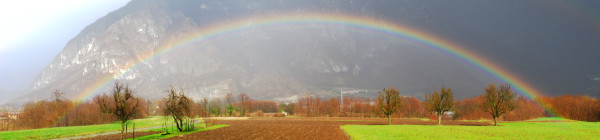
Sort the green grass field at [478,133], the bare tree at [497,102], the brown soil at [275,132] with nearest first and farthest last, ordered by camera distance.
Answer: the green grass field at [478,133] < the brown soil at [275,132] < the bare tree at [497,102]

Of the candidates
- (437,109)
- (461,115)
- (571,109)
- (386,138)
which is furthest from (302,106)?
(386,138)

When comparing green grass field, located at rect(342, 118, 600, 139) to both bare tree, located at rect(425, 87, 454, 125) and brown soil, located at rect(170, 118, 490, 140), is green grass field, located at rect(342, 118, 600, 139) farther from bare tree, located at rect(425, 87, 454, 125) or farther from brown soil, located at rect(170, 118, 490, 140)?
bare tree, located at rect(425, 87, 454, 125)

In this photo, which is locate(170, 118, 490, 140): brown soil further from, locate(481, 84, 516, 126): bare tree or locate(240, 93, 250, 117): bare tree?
locate(240, 93, 250, 117): bare tree

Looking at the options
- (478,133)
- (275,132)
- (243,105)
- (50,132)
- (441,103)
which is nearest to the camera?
(478,133)

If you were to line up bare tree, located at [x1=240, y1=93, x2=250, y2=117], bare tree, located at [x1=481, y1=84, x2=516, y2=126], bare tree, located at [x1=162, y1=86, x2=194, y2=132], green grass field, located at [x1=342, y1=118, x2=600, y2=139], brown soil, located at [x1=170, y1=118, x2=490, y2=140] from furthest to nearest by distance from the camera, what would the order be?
bare tree, located at [x1=240, y1=93, x2=250, y2=117]
bare tree, located at [x1=481, y1=84, x2=516, y2=126]
bare tree, located at [x1=162, y1=86, x2=194, y2=132]
brown soil, located at [x1=170, y1=118, x2=490, y2=140]
green grass field, located at [x1=342, y1=118, x2=600, y2=139]

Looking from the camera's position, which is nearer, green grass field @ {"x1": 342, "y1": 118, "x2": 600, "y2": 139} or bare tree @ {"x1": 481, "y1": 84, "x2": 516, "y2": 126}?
green grass field @ {"x1": 342, "y1": 118, "x2": 600, "y2": 139}

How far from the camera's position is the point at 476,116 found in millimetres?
96688

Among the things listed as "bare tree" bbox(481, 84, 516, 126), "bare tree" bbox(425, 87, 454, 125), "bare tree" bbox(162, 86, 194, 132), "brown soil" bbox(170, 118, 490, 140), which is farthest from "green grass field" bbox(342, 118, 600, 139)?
"bare tree" bbox(162, 86, 194, 132)

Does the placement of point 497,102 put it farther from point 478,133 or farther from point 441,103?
point 478,133

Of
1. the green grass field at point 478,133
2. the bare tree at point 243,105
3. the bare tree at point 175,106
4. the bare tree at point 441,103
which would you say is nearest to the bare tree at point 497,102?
the bare tree at point 441,103

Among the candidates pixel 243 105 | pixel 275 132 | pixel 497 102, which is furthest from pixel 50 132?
pixel 243 105

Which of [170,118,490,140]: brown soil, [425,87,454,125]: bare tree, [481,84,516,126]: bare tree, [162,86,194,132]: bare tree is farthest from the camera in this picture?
[425,87,454,125]: bare tree

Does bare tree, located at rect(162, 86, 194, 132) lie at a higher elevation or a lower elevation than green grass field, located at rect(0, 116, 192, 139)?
higher

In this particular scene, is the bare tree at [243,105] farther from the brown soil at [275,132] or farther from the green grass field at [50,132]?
the green grass field at [50,132]
